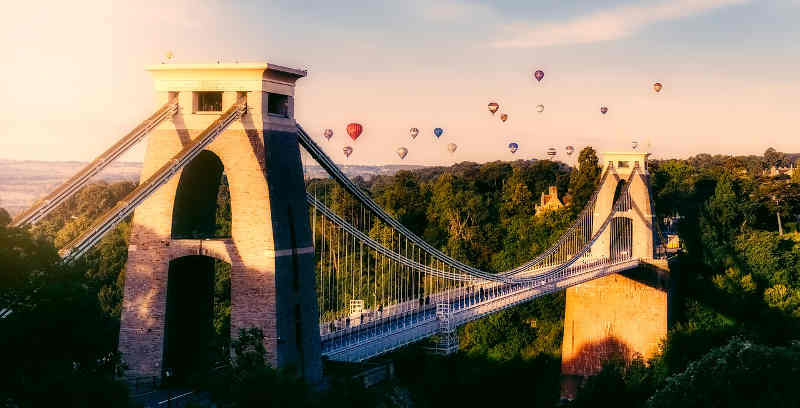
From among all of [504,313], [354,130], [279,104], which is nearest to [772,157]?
[504,313]

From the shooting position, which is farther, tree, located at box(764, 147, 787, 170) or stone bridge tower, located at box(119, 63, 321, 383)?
tree, located at box(764, 147, 787, 170)

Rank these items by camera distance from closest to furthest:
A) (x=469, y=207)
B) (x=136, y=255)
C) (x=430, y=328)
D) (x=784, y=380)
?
(x=136, y=255) < (x=784, y=380) < (x=430, y=328) < (x=469, y=207)

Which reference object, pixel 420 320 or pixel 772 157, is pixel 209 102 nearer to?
pixel 420 320

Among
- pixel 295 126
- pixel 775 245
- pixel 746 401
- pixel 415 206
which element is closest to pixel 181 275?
pixel 295 126

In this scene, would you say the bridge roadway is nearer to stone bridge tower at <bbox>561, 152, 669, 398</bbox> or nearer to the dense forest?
the dense forest

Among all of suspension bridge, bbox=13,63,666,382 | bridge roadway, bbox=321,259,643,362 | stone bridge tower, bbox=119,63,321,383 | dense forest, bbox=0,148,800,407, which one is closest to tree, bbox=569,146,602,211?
dense forest, bbox=0,148,800,407

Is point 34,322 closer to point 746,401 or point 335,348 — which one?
point 335,348
